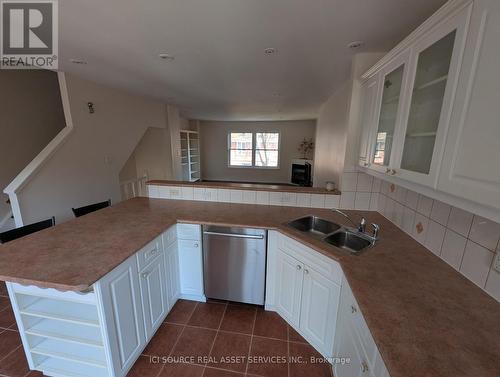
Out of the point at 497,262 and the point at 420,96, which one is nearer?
the point at 497,262

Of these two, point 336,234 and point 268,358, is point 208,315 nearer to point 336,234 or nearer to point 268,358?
point 268,358

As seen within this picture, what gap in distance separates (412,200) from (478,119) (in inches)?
39.4

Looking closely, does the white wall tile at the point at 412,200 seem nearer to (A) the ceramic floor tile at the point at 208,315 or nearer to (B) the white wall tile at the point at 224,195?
(B) the white wall tile at the point at 224,195

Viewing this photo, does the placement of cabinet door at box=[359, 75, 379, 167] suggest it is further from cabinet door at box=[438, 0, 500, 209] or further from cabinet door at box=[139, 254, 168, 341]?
cabinet door at box=[139, 254, 168, 341]

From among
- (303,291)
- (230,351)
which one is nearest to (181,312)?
(230,351)

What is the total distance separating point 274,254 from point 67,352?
1546 millimetres

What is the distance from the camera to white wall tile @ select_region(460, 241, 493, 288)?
1031 millimetres

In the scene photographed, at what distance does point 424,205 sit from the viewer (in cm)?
147

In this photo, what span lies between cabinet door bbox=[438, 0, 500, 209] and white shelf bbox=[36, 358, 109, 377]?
7.31 feet

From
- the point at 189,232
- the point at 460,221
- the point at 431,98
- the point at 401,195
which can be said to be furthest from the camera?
the point at 189,232

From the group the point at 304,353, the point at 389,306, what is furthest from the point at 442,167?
the point at 304,353

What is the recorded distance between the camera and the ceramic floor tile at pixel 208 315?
76.0 inches

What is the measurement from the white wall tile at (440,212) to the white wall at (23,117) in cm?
467

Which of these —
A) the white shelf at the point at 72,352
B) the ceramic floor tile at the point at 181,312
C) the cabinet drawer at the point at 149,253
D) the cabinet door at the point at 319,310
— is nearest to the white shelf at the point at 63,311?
the white shelf at the point at 72,352
